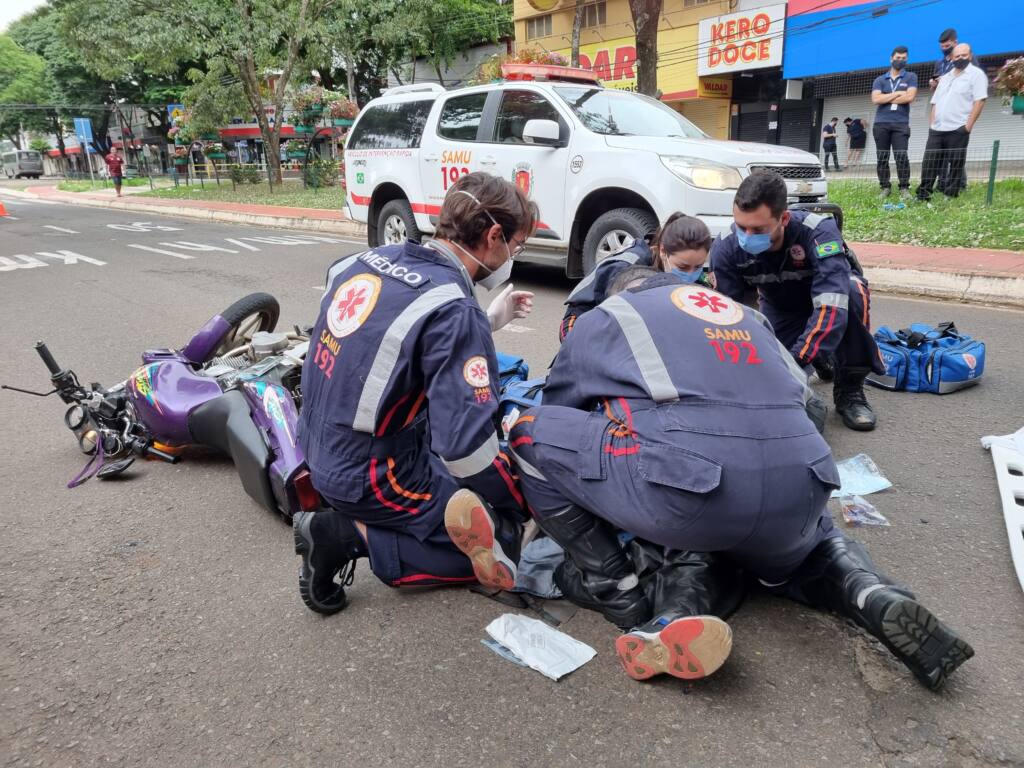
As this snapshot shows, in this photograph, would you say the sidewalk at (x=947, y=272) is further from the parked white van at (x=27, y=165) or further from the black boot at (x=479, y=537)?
the parked white van at (x=27, y=165)

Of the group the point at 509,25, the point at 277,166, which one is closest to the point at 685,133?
the point at 277,166

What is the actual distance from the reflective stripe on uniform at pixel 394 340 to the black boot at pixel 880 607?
133 cm

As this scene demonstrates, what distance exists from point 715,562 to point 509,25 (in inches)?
1541

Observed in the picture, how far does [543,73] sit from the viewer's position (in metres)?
8.40

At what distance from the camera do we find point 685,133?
7.00m

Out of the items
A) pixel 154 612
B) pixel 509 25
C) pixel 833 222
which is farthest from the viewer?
pixel 509 25

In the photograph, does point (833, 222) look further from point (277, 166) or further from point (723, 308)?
point (277, 166)

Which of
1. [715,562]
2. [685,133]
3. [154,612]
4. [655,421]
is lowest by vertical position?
[154,612]

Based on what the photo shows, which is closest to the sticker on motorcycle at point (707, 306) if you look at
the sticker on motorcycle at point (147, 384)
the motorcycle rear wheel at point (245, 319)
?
the sticker on motorcycle at point (147, 384)

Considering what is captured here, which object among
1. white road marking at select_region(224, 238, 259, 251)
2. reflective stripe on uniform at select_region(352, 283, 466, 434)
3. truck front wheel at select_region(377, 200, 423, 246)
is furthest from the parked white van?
reflective stripe on uniform at select_region(352, 283, 466, 434)

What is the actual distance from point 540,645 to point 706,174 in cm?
490

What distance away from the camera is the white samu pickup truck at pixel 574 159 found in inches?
246

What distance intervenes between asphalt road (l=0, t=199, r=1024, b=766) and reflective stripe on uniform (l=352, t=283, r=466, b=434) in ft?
2.45

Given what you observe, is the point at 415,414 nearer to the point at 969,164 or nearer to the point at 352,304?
the point at 352,304
